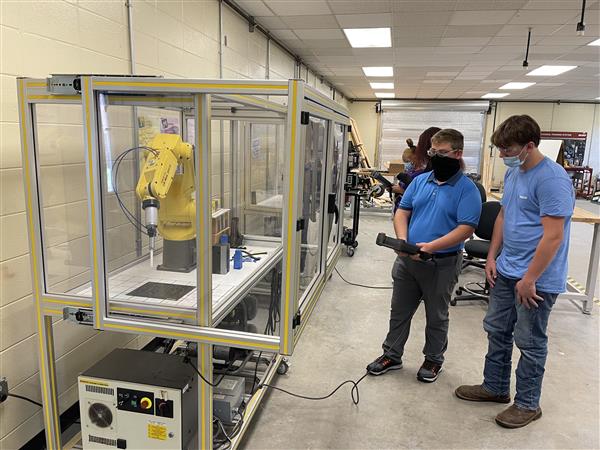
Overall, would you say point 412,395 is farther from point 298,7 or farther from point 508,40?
point 508,40

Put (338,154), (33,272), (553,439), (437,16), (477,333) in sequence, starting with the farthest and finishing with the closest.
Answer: (437,16)
(477,333)
(338,154)
(553,439)
(33,272)

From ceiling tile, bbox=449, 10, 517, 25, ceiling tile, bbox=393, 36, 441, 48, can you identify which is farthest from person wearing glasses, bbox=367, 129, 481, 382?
ceiling tile, bbox=393, 36, 441, 48

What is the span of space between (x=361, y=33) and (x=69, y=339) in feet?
14.2

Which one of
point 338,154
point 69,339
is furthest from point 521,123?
point 69,339

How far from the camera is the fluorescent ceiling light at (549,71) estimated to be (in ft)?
21.8

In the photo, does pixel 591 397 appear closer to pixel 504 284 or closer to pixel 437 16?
pixel 504 284

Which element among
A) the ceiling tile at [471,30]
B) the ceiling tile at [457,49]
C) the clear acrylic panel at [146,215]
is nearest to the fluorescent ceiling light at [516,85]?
the ceiling tile at [457,49]

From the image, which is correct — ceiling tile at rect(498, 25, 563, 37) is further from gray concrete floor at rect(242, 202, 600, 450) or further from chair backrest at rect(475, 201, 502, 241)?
gray concrete floor at rect(242, 202, 600, 450)

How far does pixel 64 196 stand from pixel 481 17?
4017mm

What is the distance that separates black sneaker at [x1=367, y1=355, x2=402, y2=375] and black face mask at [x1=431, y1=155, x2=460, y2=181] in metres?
1.19

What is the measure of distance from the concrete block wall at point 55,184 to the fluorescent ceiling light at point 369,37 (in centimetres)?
281

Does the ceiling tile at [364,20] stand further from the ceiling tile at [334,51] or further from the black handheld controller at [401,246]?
the black handheld controller at [401,246]

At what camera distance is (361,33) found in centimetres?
492

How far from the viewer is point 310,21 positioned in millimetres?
4500
